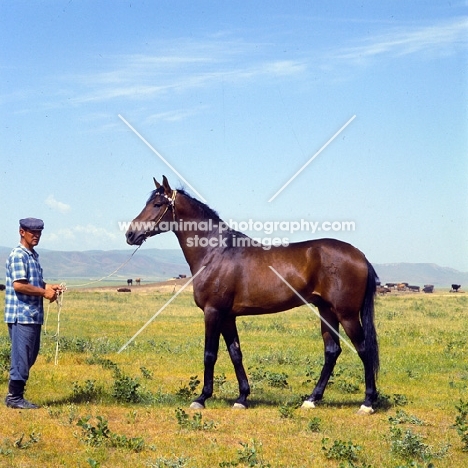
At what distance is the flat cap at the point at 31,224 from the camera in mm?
8742

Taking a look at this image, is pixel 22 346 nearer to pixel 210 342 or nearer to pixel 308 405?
pixel 210 342

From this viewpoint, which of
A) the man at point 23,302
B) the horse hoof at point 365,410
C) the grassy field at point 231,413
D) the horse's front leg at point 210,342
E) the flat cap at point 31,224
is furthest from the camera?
the horse's front leg at point 210,342

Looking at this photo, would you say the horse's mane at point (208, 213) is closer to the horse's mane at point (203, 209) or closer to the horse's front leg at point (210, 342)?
the horse's mane at point (203, 209)

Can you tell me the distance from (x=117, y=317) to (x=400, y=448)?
2074 centimetres

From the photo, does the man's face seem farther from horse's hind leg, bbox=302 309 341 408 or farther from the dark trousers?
horse's hind leg, bbox=302 309 341 408

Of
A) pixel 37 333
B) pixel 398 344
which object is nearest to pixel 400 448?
pixel 37 333

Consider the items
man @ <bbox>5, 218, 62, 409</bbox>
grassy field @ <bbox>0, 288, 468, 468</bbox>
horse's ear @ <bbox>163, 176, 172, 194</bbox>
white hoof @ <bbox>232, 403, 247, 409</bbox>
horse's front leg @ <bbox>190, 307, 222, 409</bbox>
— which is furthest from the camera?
horse's ear @ <bbox>163, 176, 172, 194</bbox>

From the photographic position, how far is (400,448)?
721cm

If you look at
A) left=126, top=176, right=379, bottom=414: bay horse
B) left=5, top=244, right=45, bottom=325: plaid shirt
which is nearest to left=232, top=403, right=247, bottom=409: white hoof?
left=126, top=176, right=379, bottom=414: bay horse

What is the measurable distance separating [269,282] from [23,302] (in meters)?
3.40

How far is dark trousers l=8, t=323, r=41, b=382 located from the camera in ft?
28.3

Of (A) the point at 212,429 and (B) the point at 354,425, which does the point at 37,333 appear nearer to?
(A) the point at 212,429

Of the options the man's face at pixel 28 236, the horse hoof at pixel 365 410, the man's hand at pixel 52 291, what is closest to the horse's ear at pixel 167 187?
the man's face at pixel 28 236

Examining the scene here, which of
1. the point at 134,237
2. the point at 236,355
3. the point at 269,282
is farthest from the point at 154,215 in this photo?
the point at 236,355
